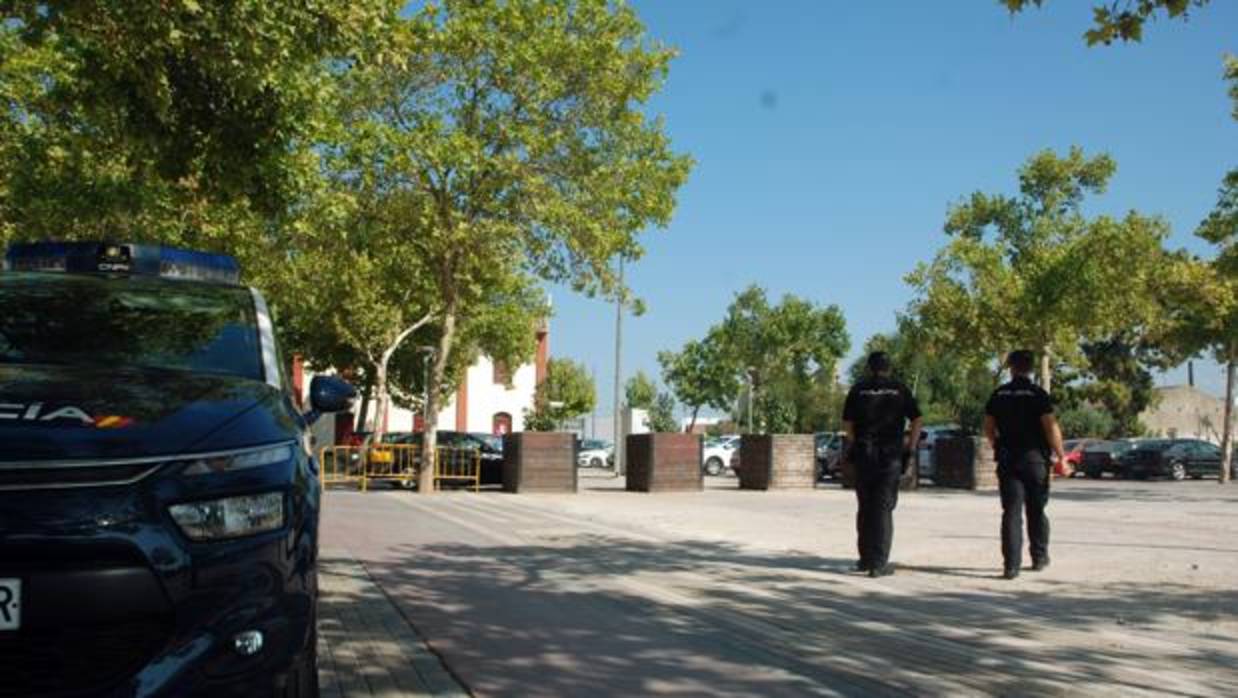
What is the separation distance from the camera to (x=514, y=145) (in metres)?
22.2

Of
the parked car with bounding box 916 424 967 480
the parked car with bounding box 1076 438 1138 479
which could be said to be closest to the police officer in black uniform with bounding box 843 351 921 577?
the parked car with bounding box 916 424 967 480

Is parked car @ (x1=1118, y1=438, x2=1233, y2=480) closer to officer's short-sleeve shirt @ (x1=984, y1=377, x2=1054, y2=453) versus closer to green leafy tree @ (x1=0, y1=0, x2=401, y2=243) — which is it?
officer's short-sleeve shirt @ (x1=984, y1=377, x2=1054, y2=453)

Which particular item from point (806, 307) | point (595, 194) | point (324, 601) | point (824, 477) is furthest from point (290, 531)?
point (806, 307)

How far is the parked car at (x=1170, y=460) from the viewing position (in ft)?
133

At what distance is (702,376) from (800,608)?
2694 inches

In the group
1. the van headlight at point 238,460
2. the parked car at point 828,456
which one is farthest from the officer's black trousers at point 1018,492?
the parked car at point 828,456

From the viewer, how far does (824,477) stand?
32938 mm

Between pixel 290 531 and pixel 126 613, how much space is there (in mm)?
583

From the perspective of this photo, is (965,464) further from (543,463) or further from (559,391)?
(559,391)

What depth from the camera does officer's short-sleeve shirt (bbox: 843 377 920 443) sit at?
9492 millimetres

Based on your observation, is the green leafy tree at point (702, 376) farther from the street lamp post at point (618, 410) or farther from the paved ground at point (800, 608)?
the paved ground at point (800, 608)

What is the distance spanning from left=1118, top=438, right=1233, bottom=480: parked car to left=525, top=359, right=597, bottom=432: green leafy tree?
784 inches

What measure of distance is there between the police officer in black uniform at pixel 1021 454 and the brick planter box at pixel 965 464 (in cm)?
1702

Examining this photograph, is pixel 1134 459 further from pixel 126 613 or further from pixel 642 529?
pixel 126 613
